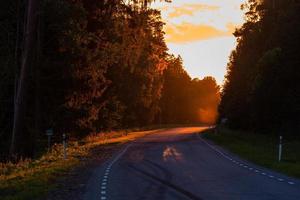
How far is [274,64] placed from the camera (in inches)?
2103

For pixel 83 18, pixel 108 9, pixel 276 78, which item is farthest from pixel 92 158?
pixel 276 78

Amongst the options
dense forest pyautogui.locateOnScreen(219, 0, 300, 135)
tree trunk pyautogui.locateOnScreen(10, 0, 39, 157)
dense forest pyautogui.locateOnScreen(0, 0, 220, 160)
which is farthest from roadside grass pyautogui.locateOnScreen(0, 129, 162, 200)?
dense forest pyautogui.locateOnScreen(219, 0, 300, 135)

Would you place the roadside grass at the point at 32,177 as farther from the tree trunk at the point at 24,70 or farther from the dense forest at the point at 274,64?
the dense forest at the point at 274,64

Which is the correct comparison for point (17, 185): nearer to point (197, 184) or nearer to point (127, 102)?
point (197, 184)

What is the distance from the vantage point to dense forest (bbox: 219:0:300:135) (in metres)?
52.2

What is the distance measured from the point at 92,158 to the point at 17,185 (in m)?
13.5

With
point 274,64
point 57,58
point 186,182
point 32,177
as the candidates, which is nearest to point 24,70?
point 57,58

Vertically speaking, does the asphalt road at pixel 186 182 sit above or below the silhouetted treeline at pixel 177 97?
below

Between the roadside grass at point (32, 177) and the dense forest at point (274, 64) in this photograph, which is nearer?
the roadside grass at point (32, 177)

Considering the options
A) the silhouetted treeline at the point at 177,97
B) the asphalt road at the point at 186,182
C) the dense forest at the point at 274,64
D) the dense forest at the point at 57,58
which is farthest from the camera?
the silhouetted treeline at the point at 177,97

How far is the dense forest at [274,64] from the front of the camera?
52250 millimetres

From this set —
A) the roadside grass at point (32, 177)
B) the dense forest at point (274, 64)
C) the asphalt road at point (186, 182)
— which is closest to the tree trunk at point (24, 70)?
the roadside grass at point (32, 177)

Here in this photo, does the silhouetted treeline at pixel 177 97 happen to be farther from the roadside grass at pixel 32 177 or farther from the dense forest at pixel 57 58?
the roadside grass at pixel 32 177

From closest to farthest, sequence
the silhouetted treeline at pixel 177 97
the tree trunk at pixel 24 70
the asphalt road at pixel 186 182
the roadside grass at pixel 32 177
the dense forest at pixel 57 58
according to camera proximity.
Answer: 1. the asphalt road at pixel 186 182
2. the roadside grass at pixel 32 177
3. the tree trunk at pixel 24 70
4. the dense forest at pixel 57 58
5. the silhouetted treeline at pixel 177 97
